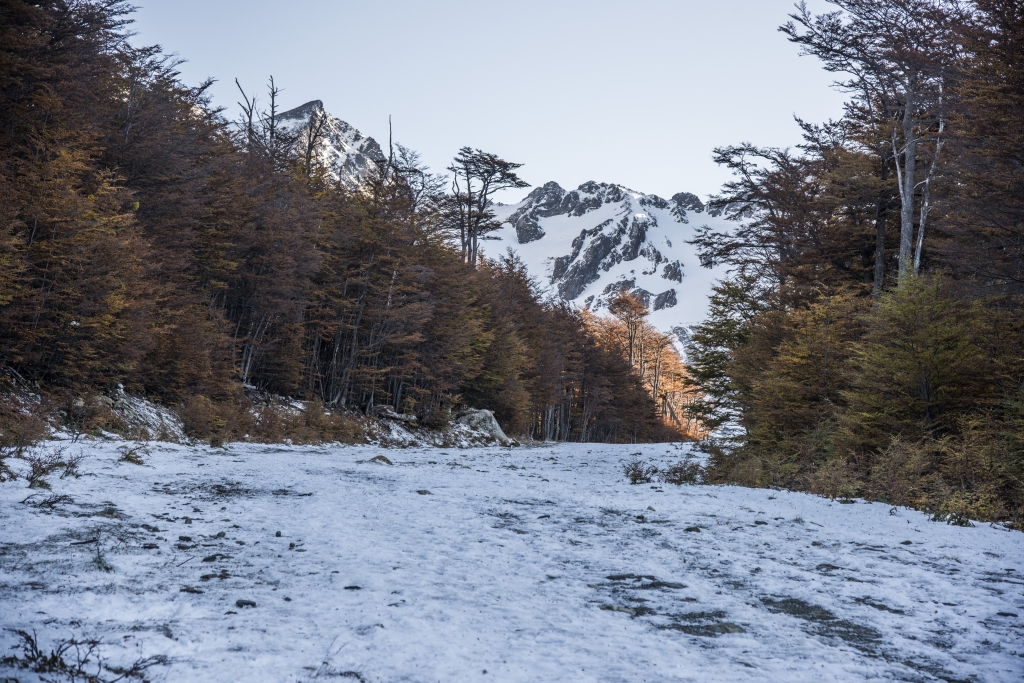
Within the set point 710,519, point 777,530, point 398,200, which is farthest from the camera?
point 398,200

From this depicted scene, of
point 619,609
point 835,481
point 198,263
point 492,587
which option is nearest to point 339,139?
point 198,263

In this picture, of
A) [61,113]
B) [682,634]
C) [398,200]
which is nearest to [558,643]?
[682,634]

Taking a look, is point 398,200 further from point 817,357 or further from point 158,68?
point 817,357

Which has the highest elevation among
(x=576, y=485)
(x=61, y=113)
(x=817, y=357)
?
(x=61, y=113)

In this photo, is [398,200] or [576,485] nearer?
[576,485]

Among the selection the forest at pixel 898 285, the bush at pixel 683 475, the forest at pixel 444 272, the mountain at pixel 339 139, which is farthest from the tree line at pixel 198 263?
the mountain at pixel 339 139

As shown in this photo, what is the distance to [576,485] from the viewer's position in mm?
11141

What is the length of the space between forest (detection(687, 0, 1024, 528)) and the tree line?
13037 millimetres

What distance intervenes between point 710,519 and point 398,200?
22.1 meters

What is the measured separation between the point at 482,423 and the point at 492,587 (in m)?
26.2

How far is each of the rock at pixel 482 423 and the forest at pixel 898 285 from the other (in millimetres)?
10959

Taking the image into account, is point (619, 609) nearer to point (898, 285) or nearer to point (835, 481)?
point (835, 481)

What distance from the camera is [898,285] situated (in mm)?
13672

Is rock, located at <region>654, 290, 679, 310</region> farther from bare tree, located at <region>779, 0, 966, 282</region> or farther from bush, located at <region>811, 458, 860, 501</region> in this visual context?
bush, located at <region>811, 458, 860, 501</region>
